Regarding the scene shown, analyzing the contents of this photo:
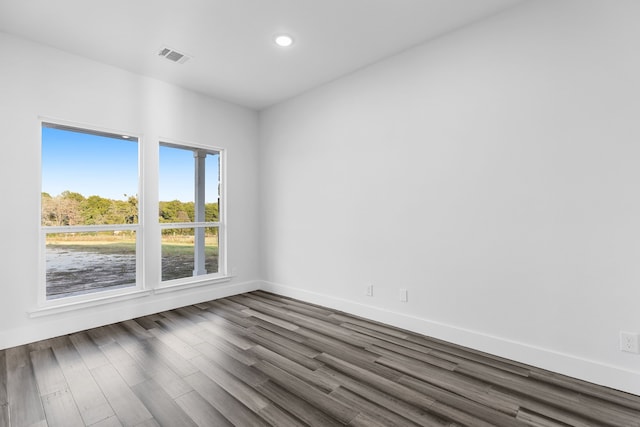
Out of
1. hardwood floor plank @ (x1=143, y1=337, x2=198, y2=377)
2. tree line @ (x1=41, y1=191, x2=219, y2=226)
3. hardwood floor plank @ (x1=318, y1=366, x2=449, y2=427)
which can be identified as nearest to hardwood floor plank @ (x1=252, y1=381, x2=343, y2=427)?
hardwood floor plank @ (x1=318, y1=366, x2=449, y2=427)

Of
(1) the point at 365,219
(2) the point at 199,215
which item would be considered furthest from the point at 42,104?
(1) the point at 365,219

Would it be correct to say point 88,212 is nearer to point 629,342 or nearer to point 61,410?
point 61,410

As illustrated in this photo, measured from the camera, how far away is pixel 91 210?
337 centimetres

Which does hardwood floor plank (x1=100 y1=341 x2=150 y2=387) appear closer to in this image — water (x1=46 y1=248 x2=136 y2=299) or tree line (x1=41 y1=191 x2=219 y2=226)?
water (x1=46 y1=248 x2=136 y2=299)

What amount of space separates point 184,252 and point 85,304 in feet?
3.98

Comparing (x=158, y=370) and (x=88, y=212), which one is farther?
(x=88, y=212)

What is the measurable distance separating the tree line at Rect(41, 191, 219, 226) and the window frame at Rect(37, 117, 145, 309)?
0.21 feet

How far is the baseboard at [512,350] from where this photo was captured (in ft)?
6.79

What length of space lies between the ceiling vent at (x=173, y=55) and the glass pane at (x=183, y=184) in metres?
1.12

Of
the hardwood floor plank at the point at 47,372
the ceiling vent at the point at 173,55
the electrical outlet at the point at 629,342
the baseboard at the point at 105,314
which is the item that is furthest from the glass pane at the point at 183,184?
the electrical outlet at the point at 629,342

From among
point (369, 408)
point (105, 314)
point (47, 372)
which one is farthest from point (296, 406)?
point (105, 314)

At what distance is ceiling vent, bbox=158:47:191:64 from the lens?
10.3ft

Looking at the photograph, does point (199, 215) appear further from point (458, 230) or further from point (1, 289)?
point (458, 230)

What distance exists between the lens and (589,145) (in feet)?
7.15
